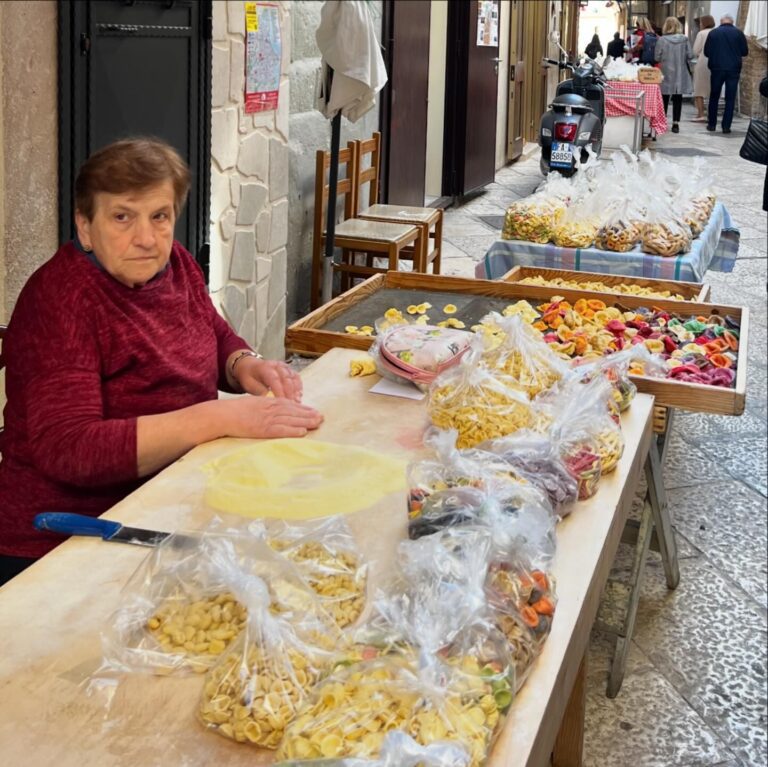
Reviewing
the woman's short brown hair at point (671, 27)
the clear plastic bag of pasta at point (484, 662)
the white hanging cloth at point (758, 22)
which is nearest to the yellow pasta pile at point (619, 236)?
the woman's short brown hair at point (671, 27)

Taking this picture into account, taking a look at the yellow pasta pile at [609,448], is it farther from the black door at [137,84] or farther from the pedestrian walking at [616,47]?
the pedestrian walking at [616,47]

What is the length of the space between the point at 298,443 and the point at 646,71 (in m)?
2.75

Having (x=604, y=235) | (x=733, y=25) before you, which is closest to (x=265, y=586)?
(x=604, y=235)

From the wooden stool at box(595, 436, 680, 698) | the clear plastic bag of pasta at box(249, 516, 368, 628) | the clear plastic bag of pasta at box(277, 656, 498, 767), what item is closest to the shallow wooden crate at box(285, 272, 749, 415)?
the wooden stool at box(595, 436, 680, 698)

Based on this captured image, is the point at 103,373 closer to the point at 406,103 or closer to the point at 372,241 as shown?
the point at 372,241

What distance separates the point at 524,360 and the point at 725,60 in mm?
2644

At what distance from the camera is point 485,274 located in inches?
168

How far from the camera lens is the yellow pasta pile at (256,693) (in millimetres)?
1000

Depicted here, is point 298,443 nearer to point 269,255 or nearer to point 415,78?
point 269,255

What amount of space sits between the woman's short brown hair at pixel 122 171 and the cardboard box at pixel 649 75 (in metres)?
2.61

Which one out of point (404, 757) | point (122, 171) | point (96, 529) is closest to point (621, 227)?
point (122, 171)

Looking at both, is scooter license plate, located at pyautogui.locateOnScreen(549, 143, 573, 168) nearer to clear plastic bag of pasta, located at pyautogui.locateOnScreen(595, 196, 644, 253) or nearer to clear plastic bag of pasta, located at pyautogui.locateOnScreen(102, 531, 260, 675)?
clear plastic bag of pasta, located at pyautogui.locateOnScreen(595, 196, 644, 253)

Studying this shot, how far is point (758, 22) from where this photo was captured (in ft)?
13.6

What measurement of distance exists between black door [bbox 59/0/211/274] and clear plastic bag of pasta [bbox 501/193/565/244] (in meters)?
1.21
